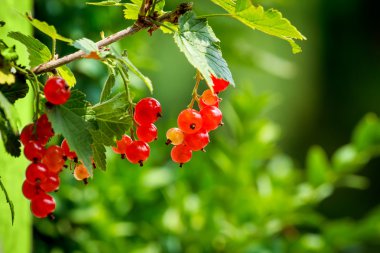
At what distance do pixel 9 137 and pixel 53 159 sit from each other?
0.11 ft

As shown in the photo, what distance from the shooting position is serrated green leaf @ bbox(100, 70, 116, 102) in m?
0.45

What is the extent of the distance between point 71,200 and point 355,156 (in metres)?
0.48

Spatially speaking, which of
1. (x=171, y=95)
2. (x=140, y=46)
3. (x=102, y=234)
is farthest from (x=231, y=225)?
(x=171, y=95)

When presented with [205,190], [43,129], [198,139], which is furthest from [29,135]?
[205,190]

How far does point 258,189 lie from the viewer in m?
1.22

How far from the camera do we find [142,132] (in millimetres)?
457

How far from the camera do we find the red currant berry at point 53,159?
0.41 meters

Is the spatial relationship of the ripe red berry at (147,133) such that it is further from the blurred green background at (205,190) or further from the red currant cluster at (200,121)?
the blurred green background at (205,190)

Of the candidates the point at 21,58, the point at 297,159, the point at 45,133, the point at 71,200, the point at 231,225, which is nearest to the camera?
the point at 45,133

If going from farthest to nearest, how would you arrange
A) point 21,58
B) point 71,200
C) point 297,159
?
point 297,159 → point 71,200 → point 21,58

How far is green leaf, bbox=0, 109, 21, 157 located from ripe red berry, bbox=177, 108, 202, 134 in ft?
0.35

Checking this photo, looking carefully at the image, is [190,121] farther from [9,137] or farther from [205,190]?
[205,190]

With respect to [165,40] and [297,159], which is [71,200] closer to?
[165,40]

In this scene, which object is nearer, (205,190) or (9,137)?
(9,137)
